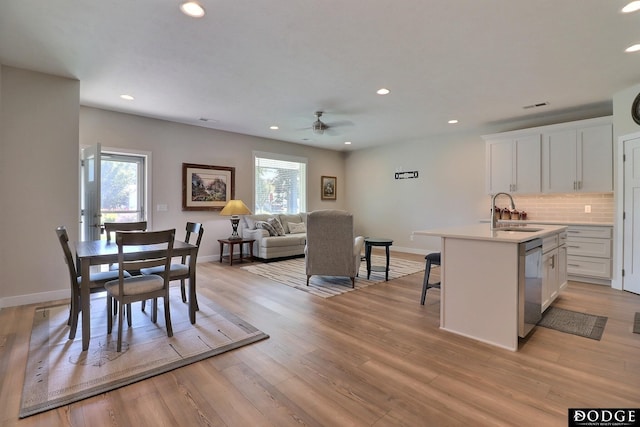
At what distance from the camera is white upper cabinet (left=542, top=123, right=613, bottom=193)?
4598mm

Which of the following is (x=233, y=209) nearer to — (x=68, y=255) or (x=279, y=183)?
(x=279, y=183)

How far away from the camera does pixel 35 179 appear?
3.60 metres

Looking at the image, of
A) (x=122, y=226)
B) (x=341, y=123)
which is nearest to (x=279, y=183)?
(x=341, y=123)

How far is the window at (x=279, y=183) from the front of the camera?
7.18 metres

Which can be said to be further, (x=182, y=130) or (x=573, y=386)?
(x=182, y=130)

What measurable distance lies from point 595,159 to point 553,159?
53 centimetres

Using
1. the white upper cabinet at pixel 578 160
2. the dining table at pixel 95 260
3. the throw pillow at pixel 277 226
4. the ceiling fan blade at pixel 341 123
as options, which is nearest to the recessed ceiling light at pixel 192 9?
the dining table at pixel 95 260

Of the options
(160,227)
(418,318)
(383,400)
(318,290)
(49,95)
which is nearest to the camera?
(383,400)

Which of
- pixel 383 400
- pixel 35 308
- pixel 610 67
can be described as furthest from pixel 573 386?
pixel 35 308

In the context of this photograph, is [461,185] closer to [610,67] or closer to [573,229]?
[573,229]

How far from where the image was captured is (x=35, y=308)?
11.2ft

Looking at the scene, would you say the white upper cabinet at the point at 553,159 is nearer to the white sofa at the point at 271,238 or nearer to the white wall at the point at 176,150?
the white sofa at the point at 271,238

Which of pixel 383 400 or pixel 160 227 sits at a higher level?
pixel 160 227

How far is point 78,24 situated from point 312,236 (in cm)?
324
